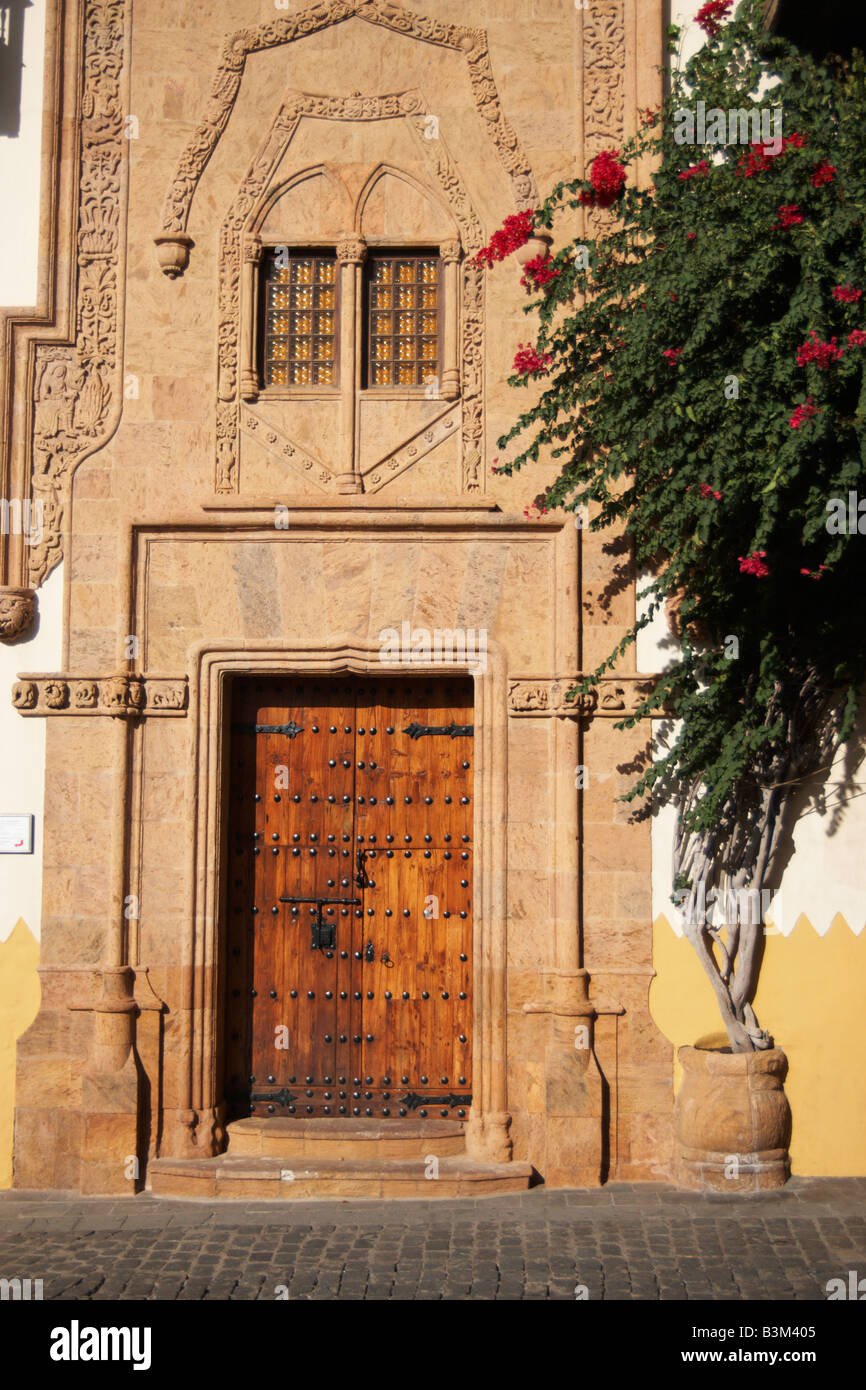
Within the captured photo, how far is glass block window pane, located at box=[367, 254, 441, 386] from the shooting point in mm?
7441

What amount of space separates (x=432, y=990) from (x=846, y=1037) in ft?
7.54

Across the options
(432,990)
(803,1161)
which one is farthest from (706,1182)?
(432,990)

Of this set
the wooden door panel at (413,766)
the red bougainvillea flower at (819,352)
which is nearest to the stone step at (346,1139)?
the wooden door panel at (413,766)

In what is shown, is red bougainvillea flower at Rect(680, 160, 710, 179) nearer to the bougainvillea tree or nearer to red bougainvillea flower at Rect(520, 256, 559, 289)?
the bougainvillea tree

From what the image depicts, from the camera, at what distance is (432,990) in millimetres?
7254

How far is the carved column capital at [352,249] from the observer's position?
732cm

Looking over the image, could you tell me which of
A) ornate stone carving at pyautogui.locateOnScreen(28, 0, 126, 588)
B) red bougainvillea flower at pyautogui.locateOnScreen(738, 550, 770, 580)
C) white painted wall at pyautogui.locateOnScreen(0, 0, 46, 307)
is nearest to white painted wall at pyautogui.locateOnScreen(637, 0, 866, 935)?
red bougainvillea flower at pyautogui.locateOnScreen(738, 550, 770, 580)

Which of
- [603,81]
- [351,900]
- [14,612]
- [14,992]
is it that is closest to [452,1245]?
Answer: [351,900]

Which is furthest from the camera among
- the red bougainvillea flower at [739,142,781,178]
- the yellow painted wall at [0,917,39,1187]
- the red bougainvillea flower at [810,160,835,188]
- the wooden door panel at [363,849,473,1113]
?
the wooden door panel at [363,849,473,1113]

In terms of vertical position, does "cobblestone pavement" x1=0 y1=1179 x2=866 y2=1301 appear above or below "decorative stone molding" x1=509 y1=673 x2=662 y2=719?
below

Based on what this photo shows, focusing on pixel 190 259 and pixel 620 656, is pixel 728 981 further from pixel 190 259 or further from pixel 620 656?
pixel 190 259

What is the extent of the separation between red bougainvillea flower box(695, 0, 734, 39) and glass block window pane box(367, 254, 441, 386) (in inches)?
74.8

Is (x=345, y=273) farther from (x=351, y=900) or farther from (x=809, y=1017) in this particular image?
(x=809, y=1017)

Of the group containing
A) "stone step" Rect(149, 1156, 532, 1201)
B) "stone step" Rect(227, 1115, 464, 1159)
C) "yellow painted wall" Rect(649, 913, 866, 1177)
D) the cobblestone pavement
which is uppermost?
"yellow painted wall" Rect(649, 913, 866, 1177)
